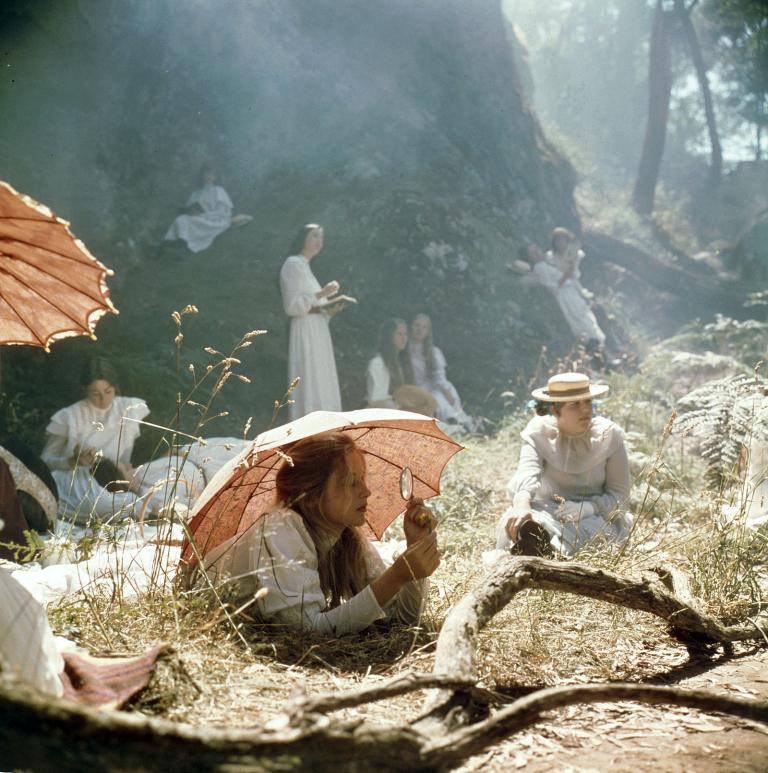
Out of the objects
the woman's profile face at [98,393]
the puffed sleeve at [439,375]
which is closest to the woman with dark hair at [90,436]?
the woman's profile face at [98,393]

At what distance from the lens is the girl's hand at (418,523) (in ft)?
10.0

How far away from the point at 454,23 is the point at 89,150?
359 inches

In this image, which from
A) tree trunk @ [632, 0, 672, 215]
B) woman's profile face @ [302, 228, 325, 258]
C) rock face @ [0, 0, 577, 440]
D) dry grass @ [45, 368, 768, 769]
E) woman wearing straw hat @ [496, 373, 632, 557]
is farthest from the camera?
tree trunk @ [632, 0, 672, 215]

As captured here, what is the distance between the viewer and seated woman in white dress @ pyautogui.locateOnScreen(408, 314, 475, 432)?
10.9 metres

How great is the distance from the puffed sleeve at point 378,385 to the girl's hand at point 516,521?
583 cm

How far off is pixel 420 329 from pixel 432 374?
26.2 inches

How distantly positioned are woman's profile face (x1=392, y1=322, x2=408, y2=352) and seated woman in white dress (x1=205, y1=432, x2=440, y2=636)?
24.4 feet

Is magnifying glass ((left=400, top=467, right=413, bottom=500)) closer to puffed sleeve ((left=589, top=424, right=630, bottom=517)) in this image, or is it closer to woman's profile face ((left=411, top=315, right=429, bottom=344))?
puffed sleeve ((left=589, top=424, right=630, bottom=517))

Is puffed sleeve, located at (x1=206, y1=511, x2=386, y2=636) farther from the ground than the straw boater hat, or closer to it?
closer to it

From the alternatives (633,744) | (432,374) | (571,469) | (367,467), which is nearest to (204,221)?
(432,374)

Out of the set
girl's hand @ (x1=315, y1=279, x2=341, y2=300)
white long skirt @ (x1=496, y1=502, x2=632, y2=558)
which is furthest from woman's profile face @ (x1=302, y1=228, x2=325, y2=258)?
white long skirt @ (x1=496, y1=502, x2=632, y2=558)

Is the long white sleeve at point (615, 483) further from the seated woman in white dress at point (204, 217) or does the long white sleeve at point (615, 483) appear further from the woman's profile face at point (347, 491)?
the seated woman in white dress at point (204, 217)

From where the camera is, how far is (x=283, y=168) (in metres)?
14.5

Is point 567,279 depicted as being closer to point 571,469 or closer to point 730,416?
point 730,416
